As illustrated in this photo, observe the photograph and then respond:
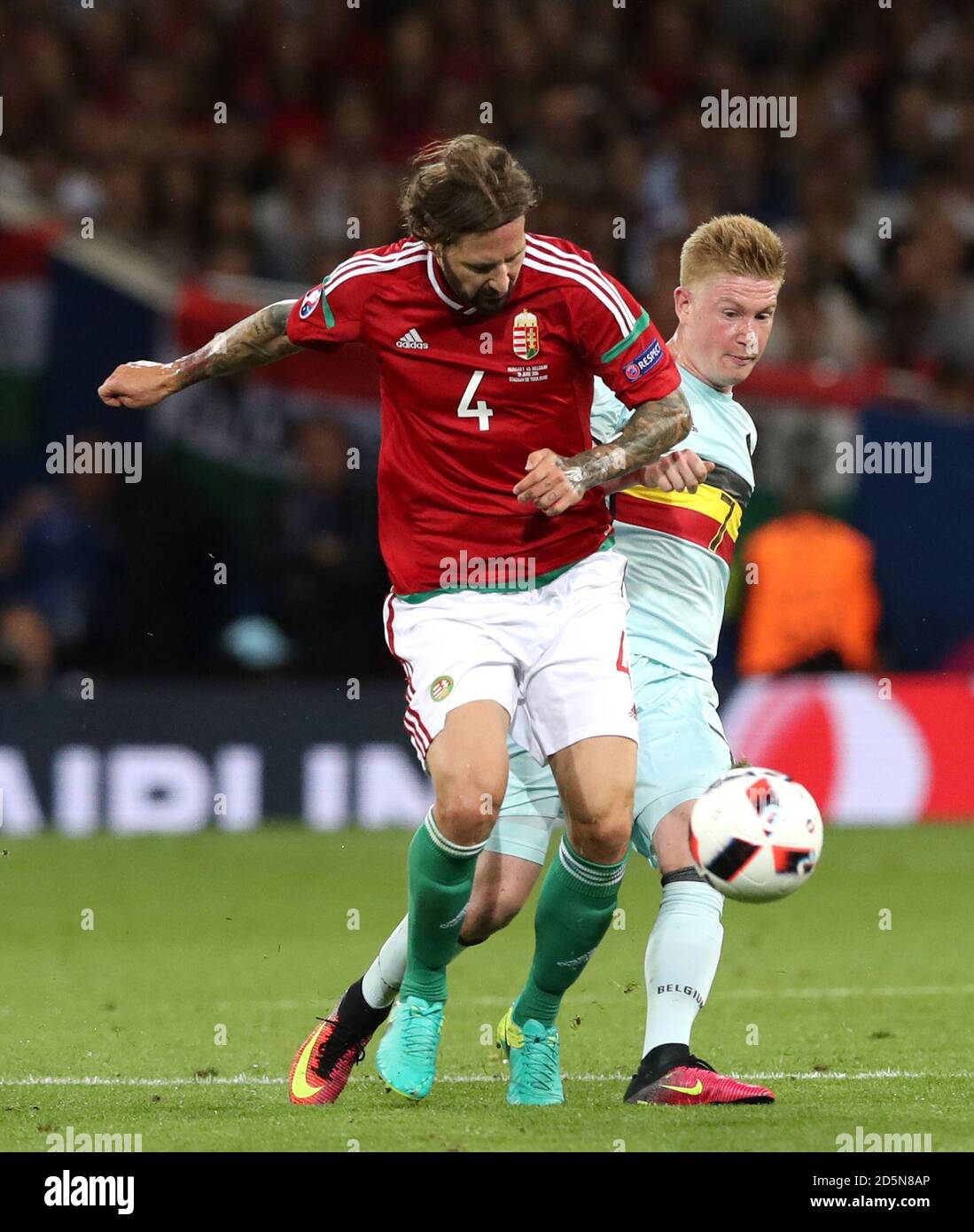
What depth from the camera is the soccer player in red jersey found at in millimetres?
4875

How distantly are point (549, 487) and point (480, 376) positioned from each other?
385mm

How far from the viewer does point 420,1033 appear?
16.4 ft

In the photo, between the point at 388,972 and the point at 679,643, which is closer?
the point at 388,972

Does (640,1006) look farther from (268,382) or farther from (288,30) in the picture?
(288,30)

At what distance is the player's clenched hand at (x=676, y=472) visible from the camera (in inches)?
200

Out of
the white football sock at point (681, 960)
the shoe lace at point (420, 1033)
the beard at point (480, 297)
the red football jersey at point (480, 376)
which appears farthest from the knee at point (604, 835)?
the beard at point (480, 297)

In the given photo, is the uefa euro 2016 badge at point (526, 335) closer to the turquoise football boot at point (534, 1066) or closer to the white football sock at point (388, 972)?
the white football sock at point (388, 972)

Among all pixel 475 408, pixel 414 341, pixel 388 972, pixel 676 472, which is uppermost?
pixel 414 341

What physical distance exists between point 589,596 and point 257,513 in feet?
23.3

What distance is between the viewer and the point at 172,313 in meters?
11.6

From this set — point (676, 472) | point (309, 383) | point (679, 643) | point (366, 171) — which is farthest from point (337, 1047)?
point (366, 171)

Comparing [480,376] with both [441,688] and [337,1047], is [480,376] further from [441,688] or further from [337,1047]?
[337,1047]
